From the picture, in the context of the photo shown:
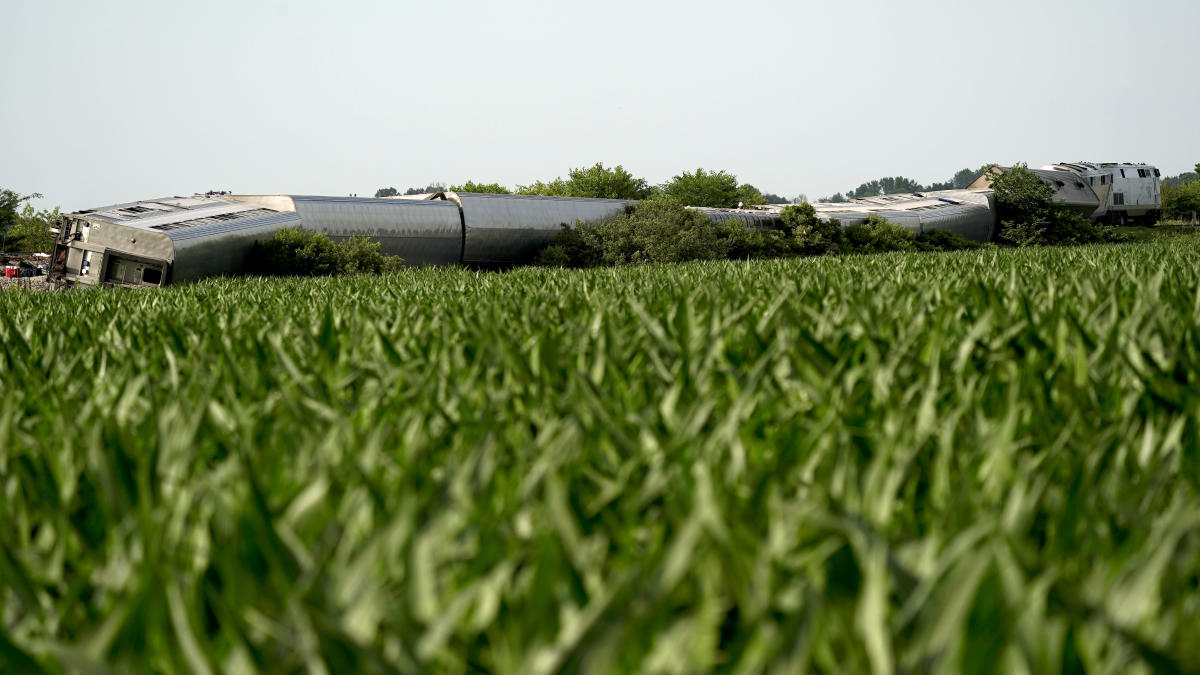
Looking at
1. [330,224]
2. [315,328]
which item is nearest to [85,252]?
[330,224]

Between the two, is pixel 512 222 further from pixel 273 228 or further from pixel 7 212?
pixel 7 212

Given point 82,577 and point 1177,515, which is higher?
point 1177,515

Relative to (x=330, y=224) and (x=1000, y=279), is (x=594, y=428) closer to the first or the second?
(x=1000, y=279)

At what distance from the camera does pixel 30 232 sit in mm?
84312

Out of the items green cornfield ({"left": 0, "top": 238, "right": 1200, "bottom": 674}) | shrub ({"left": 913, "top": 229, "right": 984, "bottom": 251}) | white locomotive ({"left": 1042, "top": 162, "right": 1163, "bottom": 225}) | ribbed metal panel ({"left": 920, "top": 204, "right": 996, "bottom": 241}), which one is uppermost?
white locomotive ({"left": 1042, "top": 162, "right": 1163, "bottom": 225})

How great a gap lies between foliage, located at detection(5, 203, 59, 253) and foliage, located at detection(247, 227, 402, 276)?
59.0m

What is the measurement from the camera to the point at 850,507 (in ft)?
4.43

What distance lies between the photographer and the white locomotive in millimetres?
75562

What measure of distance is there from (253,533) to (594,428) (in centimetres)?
70

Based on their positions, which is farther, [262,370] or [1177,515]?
[262,370]

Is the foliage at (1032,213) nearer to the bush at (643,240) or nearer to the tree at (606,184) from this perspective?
the bush at (643,240)

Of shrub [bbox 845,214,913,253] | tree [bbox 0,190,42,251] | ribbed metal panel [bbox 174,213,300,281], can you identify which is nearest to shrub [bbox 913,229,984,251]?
shrub [bbox 845,214,913,253]

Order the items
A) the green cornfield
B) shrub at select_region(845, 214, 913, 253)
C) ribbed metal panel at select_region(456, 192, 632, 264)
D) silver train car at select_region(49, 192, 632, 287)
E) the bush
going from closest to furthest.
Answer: the green cornfield < silver train car at select_region(49, 192, 632, 287) < ribbed metal panel at select_region(456, 192, 632, 264) < the bush < shrub at select_region(845, 214, 913, 253)

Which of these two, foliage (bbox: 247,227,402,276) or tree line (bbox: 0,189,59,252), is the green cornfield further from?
tree line (bbox: 0,189,59,252)
